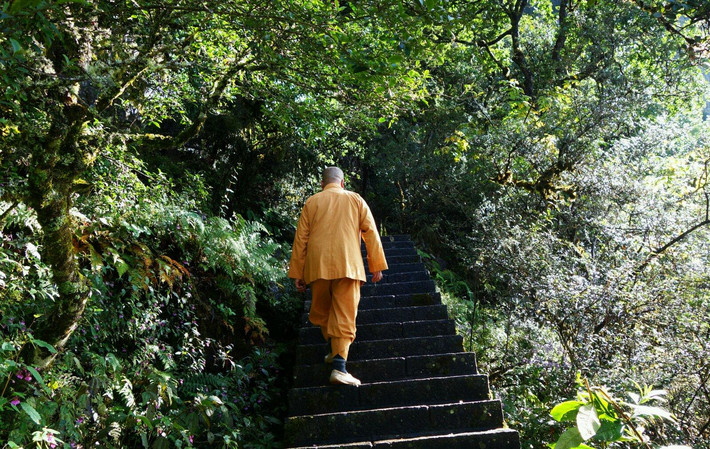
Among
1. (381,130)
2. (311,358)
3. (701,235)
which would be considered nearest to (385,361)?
(311,358)

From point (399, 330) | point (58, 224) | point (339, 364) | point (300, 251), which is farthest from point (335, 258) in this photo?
point (58, 224)

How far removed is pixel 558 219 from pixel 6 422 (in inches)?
332

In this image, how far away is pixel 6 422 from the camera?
3379 millimetres

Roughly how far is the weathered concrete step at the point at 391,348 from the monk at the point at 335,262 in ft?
1.56

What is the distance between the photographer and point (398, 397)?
4.89 meters

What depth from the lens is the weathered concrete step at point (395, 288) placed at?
7492 millimetres

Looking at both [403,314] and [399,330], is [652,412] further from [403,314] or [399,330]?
[403,314]

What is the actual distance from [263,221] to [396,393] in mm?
6392

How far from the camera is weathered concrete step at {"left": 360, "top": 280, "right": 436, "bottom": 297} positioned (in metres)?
7.49

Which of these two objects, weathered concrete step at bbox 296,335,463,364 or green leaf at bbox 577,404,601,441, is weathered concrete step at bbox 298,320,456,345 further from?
green leaf at bbox 577,404,601,441

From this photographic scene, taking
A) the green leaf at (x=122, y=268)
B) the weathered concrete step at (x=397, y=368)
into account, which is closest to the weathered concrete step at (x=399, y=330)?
the weathered concrete step at (x=397, y=368)

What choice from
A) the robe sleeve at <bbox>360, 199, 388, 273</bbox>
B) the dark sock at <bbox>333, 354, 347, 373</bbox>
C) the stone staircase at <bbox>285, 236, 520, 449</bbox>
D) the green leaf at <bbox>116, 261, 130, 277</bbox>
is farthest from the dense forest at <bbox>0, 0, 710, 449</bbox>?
the robe sleeve at <bbox>360, 199, 388, 273</bbox>

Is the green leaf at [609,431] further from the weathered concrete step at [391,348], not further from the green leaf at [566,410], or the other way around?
the weathered concrete step at [391,348]

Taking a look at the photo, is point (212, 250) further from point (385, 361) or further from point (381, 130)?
point (381, 130)
